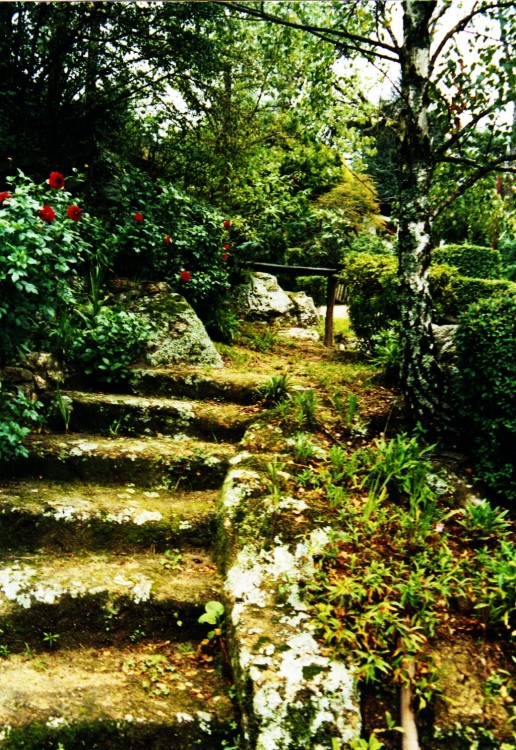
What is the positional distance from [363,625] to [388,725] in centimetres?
42

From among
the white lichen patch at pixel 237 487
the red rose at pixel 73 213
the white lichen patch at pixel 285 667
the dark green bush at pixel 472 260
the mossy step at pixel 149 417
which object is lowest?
the white lichen patch at pixel 285 667

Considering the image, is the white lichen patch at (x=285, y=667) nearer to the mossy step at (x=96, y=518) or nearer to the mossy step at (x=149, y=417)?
the mossy step at (x=96, y=518)

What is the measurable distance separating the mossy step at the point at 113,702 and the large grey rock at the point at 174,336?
2945 mm

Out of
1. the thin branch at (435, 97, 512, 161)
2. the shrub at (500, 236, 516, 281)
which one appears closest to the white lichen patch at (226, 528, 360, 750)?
the thin branch at (435, 97, 512, 161)

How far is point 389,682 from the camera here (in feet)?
7.98

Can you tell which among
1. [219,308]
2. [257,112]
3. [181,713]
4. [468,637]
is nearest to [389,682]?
[468,637]

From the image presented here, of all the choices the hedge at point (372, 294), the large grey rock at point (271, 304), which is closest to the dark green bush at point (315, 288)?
the large grey rock at point (271, 304)

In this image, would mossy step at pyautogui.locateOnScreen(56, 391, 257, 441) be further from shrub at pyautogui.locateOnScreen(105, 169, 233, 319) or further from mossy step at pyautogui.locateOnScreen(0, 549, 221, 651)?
shrub at pyautogui.locateOnScreen(105, 169, 233, 319)

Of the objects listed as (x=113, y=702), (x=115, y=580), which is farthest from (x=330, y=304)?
(x=113, y=702)

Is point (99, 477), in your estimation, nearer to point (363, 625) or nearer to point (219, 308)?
point (363, 625)

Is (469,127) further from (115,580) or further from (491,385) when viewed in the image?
(115,580)

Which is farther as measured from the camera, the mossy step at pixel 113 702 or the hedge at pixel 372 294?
the hedge at pixel 372 294

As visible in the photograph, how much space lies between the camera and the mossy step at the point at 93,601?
264 centimetres

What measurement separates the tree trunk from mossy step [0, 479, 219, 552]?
1845mm
